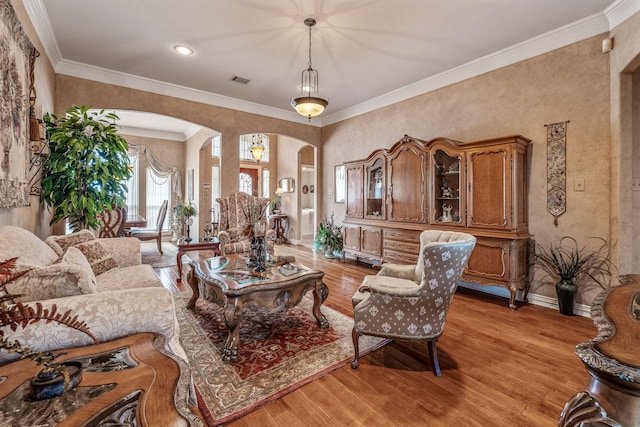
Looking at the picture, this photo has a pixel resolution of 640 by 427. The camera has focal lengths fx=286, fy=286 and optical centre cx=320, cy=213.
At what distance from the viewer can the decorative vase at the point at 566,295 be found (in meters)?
3.06

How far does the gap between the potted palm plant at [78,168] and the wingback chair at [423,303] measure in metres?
3.19

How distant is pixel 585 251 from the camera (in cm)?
312

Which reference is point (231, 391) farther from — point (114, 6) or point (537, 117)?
point (537, 117)

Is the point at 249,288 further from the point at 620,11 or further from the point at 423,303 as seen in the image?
the point at 620,11

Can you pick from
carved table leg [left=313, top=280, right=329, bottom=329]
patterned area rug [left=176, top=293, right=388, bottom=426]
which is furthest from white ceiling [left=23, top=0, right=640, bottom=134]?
patterned area rug [left=176, top=293, right=388, bottom=426]

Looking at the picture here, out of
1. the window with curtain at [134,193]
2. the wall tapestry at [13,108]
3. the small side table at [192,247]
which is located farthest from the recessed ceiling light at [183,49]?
the window with curtain at [134,193]

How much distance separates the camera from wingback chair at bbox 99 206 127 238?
5281 millimetres

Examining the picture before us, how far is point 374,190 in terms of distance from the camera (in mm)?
5035

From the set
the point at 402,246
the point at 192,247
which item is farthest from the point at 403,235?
the point at 192,247

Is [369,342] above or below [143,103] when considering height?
below

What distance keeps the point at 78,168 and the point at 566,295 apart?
17.8 ft

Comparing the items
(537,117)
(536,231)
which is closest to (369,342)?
(536,231)

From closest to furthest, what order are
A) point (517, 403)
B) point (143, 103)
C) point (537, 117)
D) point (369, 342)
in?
point (517, 403), point (369, 342), point (537, 117), point (143, 103)

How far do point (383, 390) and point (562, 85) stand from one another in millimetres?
3765
